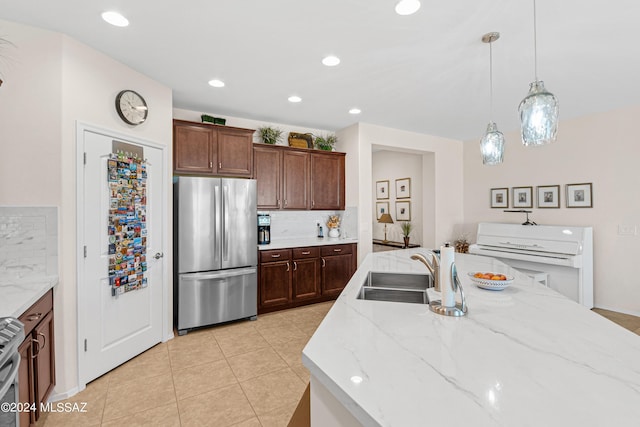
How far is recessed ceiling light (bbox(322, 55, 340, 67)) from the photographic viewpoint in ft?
8.20

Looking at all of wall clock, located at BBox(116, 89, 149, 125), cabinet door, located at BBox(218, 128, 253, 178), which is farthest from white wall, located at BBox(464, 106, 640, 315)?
wall clock, located at BBox(116, 89, 149, 125)

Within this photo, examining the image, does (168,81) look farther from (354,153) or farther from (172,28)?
(354,153)

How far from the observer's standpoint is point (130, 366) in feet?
8.48

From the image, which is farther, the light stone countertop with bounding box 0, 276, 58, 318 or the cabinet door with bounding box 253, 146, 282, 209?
the cabinet door with bounding box 253, 146, 282, 209

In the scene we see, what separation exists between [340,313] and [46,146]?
231cm

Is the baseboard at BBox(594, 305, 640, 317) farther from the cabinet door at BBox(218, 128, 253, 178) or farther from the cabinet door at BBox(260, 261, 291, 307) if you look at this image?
the cabinet door at BBox(218, 128, 253, 178)

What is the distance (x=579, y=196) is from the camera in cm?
411

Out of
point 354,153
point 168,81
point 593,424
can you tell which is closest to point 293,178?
point 354,153

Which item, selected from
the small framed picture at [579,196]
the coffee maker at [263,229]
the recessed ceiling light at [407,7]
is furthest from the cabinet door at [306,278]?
the small framed picture at [579,196]

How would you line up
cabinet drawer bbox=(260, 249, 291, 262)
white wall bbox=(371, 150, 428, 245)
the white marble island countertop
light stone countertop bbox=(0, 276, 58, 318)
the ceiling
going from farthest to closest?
white wall bbox=(371, 150, 428, 245) → cabinet drawer bbox=(260, 249, 291, 262) → the ceiling → light stone countertop bbox=(0, 276, 58, 318) → the white marble island countertop

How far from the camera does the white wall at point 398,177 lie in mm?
5782

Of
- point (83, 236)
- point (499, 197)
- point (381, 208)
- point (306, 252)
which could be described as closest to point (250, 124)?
point (306, 252)

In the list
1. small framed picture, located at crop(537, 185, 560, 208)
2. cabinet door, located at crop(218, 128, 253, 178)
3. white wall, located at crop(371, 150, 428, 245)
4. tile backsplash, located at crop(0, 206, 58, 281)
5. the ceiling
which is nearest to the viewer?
the ceiling

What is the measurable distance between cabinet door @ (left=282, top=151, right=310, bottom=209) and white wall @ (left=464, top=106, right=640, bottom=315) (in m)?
3.41
